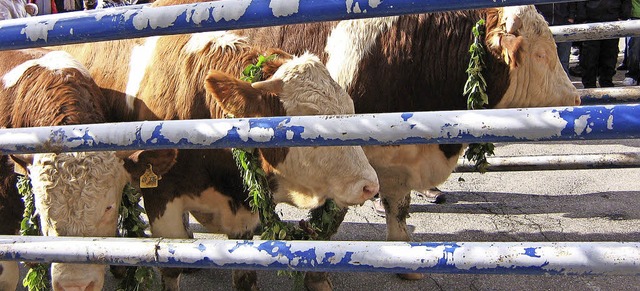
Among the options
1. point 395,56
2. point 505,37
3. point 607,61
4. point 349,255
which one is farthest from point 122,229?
point 607,61

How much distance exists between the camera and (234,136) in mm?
1810

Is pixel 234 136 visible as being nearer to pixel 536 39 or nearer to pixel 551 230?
pixel 536 39

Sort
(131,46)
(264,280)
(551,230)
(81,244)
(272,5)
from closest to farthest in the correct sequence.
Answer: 1. (272,5)
2. (81,244)
3. (131,46)
4. (264,280)
5. (551,230)

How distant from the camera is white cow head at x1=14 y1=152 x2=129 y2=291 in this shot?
2.62 m

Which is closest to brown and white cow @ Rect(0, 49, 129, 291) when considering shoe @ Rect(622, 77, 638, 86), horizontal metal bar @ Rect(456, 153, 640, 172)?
horizontal metal bar @ Rect(456, 153, 640, 172)

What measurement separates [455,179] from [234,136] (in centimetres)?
441

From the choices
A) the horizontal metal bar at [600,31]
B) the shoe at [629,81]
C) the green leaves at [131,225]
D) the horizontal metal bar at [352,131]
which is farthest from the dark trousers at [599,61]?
the horizontal metal bar at [352,131]

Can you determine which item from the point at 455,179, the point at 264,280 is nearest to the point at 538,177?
the point at 455,179

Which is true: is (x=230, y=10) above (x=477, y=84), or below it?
above

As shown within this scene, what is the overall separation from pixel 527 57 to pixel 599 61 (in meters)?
5.11

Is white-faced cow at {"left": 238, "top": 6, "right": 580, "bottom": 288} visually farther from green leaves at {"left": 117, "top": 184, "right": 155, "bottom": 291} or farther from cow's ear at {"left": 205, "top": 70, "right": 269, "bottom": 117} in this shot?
green leaves at {"left": 117, "top": 184, "right": 155, "bottom": 291}

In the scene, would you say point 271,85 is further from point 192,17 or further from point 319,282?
point 319,282

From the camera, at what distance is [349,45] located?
3.56 metres

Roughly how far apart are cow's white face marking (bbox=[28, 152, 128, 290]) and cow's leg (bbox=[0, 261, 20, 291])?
95 centimetres
